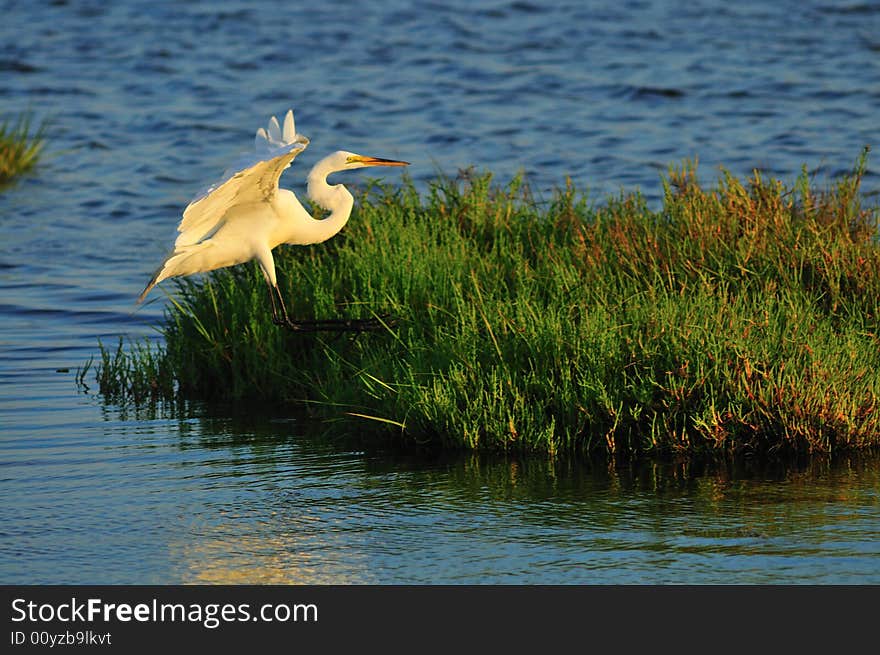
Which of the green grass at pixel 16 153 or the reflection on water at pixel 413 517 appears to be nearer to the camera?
the reflection on water at pixel 413 517

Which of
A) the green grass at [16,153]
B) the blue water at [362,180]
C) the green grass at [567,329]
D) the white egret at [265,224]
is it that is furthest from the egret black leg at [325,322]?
the green grass at [16,153]

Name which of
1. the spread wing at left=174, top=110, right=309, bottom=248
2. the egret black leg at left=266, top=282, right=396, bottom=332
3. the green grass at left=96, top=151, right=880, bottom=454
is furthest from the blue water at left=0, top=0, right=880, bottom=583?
the spread wing at left=174, top=110, right=309, bottom=248

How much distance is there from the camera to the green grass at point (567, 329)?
258 inches

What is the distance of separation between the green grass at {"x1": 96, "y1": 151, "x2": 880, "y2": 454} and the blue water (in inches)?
9.4

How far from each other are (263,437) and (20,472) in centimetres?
129

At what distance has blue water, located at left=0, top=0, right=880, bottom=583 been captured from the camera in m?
5.50

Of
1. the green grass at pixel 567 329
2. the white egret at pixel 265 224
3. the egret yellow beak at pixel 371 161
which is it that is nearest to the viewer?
the green grass at pixel 567 329

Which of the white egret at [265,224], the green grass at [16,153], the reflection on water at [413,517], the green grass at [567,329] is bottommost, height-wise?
the reflection on water at [413,517]

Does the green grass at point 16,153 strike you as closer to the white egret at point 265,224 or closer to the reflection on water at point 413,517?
the white egret at point 265,224

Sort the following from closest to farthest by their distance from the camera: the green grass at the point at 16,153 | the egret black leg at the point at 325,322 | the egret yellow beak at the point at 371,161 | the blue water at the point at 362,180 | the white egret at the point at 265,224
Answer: the blue water at the point at 362,180 → the white egret at the point at 265,224 → the egret black leg at the point at 325,322 → the egret yellow beak at the point at 371,161 → the green grass at the point at 16,153

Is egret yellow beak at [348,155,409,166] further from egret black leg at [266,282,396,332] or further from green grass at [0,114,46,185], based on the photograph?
green grass at [0,114,46,185]

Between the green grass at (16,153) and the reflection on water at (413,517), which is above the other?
the green grass at (16,153)

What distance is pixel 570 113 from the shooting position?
19.4m
